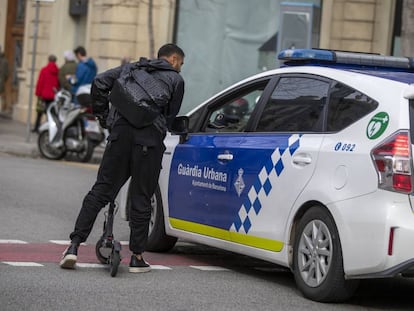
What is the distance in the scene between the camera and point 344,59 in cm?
852

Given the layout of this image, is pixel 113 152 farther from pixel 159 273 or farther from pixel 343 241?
pixel 343 241

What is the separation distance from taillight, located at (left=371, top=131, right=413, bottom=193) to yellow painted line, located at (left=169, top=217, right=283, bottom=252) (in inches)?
46.2

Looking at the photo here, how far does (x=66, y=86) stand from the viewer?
23656mm

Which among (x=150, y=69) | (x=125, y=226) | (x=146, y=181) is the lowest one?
(x=125, y=226)

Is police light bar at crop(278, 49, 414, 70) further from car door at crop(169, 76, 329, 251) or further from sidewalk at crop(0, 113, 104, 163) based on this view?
sidewalk at crop(0, 113, 104, 163)

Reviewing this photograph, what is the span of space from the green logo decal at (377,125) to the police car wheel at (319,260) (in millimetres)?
628

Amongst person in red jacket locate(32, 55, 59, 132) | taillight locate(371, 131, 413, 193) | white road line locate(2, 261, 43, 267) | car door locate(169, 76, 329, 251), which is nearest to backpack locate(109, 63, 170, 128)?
car door locate(169, 76, 329, 251)

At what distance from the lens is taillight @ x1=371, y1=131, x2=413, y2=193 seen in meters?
7.25

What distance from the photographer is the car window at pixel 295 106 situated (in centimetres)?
818

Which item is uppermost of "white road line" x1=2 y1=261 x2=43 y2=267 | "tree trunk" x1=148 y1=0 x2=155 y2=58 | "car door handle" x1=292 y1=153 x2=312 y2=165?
"tree trunk" x1=148 y1=0 x2=155 y2=58

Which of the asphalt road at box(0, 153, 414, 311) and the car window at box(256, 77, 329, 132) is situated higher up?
the car window at box(256, 77, 329, 132)

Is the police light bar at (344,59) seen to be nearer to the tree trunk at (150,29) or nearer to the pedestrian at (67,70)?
the tree trunk at (150,29)

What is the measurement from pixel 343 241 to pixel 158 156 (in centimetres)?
174

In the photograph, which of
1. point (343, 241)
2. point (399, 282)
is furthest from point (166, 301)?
point (399, 282)
